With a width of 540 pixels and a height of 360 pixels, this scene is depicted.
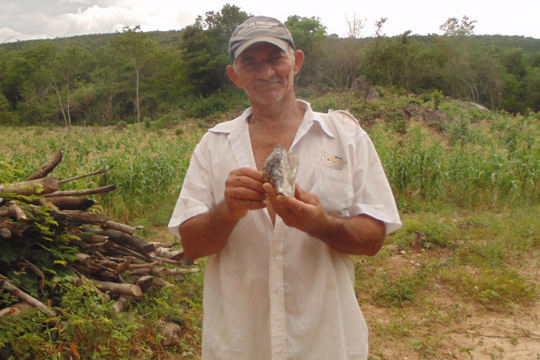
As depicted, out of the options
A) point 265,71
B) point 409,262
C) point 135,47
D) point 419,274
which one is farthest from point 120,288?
point 135,47

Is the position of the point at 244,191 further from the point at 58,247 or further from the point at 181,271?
the point at 181,271

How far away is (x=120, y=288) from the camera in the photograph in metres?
3.73

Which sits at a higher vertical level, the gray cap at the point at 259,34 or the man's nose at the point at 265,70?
the gray cap at the point at 259,34

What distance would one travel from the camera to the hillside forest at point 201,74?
35375 mm

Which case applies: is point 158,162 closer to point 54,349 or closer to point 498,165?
point 54,349

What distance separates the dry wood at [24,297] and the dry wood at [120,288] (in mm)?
604

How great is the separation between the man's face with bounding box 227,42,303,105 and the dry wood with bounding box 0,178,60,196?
2274 mm

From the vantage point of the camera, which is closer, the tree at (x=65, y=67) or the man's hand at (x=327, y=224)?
the man's hand at (x=327, y=224)

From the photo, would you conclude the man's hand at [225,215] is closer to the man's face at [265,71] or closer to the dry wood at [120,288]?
the man's face at [265,71]

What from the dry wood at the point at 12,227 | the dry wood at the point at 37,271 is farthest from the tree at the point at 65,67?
the dry wood at the point at 12,227

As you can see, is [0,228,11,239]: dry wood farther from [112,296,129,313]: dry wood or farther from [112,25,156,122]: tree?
[112,25,156,122]: tree

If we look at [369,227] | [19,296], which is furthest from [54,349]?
[369,227]

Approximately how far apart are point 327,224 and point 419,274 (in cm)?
397

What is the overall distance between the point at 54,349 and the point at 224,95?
3493 centimetres
